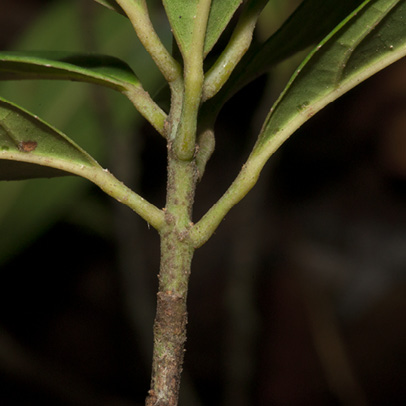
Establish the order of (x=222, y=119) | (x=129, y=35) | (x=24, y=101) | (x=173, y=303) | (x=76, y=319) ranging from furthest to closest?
(x=222, y=119)
(x=76, y=319)
(x=129, y=35)
(x=24, y=101)
(x=173, y=303)

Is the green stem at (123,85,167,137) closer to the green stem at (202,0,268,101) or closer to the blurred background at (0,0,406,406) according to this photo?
the green stem at (202,0,268,101)

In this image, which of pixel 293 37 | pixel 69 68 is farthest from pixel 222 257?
pixel 69 68

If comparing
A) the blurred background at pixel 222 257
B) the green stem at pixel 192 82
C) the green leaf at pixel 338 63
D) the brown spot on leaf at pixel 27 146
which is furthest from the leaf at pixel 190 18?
the blurred background at pixel 222 257

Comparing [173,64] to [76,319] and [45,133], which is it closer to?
[45,133]

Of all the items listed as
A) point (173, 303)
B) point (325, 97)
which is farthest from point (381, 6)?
point (173, 303)

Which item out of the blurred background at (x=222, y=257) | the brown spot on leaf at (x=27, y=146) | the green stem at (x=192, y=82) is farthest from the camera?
the blurred background at (x=222, y=257)

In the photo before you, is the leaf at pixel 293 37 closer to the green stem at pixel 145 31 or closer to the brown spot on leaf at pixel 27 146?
the green stem at pixel 145 31

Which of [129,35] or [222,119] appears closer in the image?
[129,35]
